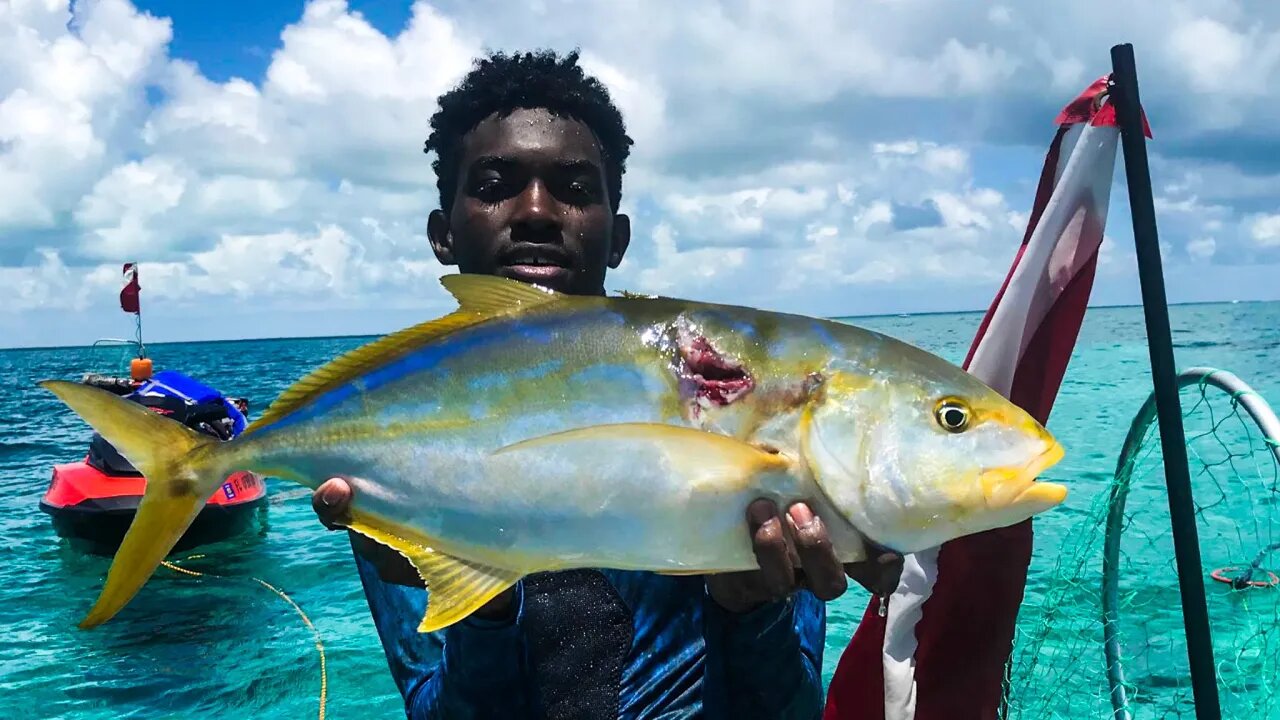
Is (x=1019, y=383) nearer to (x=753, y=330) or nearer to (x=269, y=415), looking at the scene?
(x=753, y=330)

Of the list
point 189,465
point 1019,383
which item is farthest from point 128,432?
point 1019,383

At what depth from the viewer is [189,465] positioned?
210cm

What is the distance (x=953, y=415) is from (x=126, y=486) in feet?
36.8

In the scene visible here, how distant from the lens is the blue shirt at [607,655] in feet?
7.31

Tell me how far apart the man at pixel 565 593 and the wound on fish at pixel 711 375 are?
312 mm

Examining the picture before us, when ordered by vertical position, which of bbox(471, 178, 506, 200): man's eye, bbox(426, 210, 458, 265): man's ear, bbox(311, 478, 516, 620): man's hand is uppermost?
bbox(471, 178, 506, 200): man's eye

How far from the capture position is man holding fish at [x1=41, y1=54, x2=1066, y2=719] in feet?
5.75

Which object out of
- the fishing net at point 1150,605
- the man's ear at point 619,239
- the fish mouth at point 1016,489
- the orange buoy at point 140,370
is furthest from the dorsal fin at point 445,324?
the orange buoy at point 140,370

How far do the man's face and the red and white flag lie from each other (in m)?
1.47

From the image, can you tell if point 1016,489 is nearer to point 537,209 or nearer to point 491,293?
point 491,293

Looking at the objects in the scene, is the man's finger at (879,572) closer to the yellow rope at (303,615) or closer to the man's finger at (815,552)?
the man's finger at (815,552)

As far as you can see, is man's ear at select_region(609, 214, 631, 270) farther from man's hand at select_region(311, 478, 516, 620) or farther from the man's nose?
man's hand at select_region(311, 478, 516, 620)

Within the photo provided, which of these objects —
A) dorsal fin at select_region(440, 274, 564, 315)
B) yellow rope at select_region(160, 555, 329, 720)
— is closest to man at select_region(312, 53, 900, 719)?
dorsal fin at select_region(440, 274, 564, 315)

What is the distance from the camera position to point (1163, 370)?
9.37 feet
